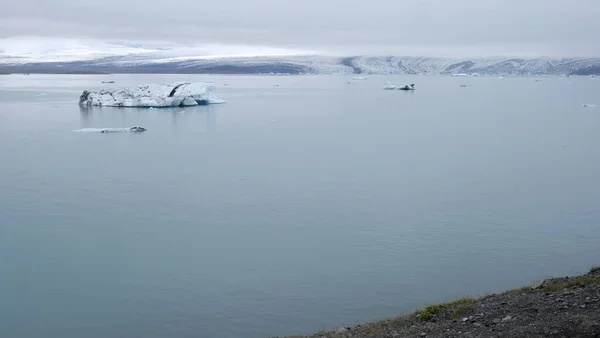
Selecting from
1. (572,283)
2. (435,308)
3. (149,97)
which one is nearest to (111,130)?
(149,97)

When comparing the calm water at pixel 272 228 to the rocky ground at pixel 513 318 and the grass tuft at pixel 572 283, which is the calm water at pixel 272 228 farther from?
the grass tuft at pixel 572 283

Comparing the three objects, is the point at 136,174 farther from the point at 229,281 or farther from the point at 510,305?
the point at 510,305

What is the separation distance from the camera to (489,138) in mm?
17312

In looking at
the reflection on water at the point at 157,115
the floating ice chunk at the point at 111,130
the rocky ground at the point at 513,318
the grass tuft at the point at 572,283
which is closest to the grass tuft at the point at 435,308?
the rocky ground at the point at 513,318

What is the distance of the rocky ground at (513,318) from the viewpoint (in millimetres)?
4152

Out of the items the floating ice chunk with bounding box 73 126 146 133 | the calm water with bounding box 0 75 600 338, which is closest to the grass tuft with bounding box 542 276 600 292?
the calm water with bounding box 0 75 600 338

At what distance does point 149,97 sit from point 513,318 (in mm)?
24872

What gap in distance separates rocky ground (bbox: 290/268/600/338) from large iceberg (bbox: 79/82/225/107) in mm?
23789

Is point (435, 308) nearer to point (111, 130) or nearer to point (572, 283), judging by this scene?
point (572, 283)

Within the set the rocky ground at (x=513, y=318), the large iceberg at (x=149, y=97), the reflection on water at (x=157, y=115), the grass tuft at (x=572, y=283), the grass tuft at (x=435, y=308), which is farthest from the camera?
the large iceberg at (x=149, y=97)

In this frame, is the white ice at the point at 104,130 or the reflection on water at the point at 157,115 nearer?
the white ice at the point at 104,130

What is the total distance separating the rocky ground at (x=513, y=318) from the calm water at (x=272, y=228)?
0.92m

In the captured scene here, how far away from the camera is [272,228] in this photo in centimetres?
855

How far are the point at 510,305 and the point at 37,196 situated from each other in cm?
790
